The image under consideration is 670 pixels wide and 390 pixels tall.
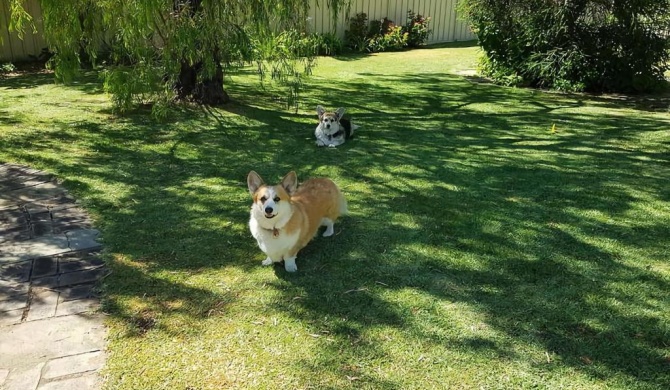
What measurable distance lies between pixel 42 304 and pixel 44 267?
21.2 inches

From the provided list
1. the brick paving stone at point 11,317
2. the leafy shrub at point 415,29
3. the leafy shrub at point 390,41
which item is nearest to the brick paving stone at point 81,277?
the brick paving stone at point 11,317

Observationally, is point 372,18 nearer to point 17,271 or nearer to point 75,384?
point 17,271

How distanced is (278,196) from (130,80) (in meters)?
4.38

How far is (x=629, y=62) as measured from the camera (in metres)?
10.1

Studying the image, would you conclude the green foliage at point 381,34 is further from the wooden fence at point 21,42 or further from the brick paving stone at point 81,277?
the brick paving stone at point 81,277

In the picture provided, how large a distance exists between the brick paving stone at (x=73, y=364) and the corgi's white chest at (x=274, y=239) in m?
1.22

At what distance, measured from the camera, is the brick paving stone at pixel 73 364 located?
2.73 metres

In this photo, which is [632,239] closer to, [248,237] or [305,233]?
[305,233]

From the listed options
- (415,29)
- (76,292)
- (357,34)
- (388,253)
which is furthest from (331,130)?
(415,29)

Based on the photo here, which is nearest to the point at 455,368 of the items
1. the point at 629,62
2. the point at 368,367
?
the point at 368,367

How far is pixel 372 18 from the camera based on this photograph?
17.4 meters

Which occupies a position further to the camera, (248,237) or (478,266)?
(248,237)

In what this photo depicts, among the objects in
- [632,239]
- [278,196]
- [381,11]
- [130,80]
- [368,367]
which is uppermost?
[381,11]

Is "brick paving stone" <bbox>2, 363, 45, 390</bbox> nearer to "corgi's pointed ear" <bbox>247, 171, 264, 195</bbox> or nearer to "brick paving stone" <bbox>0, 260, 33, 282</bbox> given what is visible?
"brick paving stone" <bbox>0, 260, 33, 282</bbox>
